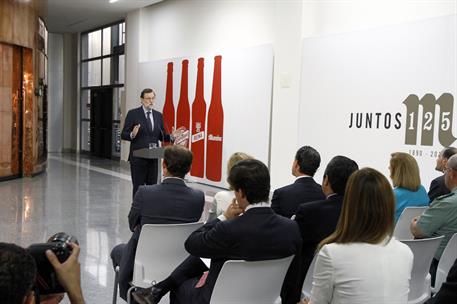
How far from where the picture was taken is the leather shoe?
288 cm

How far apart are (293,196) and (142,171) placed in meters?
3.56

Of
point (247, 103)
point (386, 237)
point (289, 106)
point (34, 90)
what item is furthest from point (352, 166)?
point (34, 90)

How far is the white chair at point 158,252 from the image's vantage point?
2973mm

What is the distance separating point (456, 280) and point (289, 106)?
276 inches

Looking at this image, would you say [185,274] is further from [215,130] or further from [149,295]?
[215,130]

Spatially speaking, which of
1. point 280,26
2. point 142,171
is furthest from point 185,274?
point 280,26

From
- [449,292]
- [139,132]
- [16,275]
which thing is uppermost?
[139,132]

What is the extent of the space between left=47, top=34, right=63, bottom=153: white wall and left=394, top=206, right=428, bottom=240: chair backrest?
16.1 meters

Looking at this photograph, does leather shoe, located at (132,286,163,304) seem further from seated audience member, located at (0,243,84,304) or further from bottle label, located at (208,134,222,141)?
bottle label, located at (208,134,222,141)

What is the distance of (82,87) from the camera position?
18000mm

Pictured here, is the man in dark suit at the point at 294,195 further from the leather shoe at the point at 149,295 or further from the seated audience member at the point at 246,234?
the leather shoe at the point at 149,295

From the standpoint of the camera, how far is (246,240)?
228 centimetres

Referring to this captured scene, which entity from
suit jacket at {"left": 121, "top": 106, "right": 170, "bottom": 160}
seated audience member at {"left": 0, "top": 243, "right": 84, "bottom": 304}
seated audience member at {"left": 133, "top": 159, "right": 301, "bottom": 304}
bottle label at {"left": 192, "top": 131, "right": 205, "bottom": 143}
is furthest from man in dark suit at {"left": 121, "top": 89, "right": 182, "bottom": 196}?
seated audience member at {"left": 0, "top": 243, "right": 84, "bottom": 304}

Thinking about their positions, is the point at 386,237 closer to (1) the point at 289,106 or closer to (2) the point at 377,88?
(2) the point at 377,88
